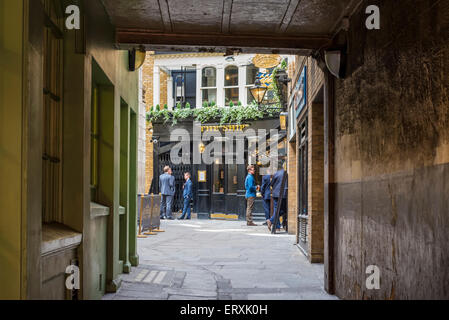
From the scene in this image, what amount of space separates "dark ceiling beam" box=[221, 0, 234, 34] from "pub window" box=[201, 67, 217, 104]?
15209mm

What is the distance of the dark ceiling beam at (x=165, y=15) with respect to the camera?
4699mm

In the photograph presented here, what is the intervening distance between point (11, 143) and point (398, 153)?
8.82ft

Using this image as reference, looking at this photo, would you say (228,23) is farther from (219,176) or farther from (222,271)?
(219,176)

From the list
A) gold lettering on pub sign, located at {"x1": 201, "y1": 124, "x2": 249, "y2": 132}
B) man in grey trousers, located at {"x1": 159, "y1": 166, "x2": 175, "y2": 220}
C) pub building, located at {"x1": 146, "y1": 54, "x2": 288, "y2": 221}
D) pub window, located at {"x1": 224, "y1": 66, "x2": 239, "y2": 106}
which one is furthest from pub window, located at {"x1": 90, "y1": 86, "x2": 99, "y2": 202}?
pub window, located at {"x1": 224, "y1": 66, "x2": 239, "y2": 106}

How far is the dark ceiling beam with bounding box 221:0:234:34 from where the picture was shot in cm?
469

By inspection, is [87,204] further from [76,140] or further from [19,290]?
[19,290]

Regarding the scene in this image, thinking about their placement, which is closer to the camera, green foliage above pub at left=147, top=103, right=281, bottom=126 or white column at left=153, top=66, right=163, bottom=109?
green foliage above pub at left=147, top=103, right=281, bottom=126

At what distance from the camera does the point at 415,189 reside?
3137 millimetres

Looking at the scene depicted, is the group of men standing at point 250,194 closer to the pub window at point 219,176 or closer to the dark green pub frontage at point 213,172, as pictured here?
the dark green pub frontage at point 213,172

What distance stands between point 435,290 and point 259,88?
11489 millimetres

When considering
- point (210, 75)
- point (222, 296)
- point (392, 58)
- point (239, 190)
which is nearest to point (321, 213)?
point (222, 296)

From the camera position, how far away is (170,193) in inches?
Answer: 701

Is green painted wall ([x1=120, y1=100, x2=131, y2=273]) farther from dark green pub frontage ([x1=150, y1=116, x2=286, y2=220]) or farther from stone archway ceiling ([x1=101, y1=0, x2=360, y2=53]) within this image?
dark green pub frontage ([x1=150, y1=116, x2=286, y2=220])

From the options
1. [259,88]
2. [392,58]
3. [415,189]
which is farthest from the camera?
[259,88]
